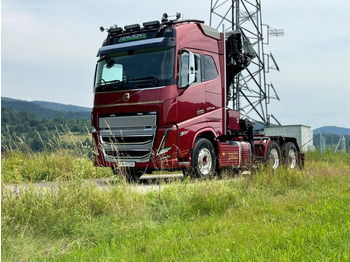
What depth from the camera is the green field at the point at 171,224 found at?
366cm

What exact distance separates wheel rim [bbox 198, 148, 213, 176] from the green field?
303 centimetres

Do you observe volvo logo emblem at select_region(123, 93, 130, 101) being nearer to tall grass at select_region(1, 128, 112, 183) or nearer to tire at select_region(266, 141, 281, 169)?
tall grass at select_region(1, 128, 112, 183)

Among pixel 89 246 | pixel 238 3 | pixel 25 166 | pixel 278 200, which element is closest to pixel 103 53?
pixel 25 166

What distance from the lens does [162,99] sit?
29.3ft

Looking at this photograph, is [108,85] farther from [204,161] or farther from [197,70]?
[204,161]

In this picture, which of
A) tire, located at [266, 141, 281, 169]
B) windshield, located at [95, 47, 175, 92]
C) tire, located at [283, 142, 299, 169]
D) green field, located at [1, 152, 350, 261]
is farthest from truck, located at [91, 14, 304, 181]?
tire, located at [283, 142, 299, 169]

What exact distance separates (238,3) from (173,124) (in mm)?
17668

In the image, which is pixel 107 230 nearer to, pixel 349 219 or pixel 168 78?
pixel 349 219

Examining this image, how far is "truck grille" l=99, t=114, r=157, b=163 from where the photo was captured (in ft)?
29.8

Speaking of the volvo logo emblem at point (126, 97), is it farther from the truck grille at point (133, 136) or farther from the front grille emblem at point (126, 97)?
the truck grille at point (133, 136)

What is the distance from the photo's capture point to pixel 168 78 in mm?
9047

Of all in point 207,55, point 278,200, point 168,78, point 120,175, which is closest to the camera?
point 278,200

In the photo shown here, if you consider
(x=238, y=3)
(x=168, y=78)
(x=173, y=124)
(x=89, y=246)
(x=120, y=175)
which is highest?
(x=238, y=3)

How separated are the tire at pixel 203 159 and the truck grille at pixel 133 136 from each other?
1186 mm
